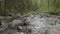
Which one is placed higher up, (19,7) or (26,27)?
(19,7)

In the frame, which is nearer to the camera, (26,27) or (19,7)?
(26,27)

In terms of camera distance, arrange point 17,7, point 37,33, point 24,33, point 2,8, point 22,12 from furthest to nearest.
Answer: point 22,12
point 17,7
point 2,8
point 37,33
point 24,33

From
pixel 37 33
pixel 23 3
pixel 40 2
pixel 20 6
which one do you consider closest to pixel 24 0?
pixel 23 3

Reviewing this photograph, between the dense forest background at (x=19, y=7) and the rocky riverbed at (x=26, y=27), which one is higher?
the dense forest background at (x=19, y=7)

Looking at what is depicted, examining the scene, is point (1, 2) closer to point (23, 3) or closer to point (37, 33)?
point (23, 3)

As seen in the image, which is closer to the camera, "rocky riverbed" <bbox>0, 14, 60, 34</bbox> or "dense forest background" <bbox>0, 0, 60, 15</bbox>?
"rocky riverbed" <bbox>0, 14, 60, 34</bbox>

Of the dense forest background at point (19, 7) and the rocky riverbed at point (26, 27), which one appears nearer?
the rocky riverbed at point (26, 27)

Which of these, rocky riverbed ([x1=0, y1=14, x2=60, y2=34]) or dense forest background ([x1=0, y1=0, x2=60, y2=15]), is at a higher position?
dense forest background ([x1=0, y1=0, x2=60, y2=15])

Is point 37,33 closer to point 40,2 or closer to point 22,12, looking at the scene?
point 22,12

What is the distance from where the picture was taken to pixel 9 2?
9906 mm

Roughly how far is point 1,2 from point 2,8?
42 cm

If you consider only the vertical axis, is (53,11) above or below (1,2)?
below

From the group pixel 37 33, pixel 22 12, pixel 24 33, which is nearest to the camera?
pixel 24 33

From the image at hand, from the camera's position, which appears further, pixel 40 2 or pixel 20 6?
pixel 40 2
